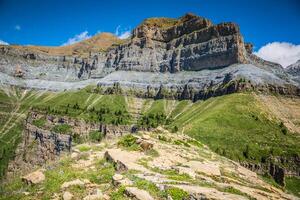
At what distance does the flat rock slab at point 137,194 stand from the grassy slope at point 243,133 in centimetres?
9445

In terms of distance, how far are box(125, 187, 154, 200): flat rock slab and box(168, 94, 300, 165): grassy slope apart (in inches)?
3719

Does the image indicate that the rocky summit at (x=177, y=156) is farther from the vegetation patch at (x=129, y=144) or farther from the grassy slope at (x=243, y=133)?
the grassy slope at (x=243, y=133)

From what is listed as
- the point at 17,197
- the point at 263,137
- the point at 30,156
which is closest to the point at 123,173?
the point at 17,197

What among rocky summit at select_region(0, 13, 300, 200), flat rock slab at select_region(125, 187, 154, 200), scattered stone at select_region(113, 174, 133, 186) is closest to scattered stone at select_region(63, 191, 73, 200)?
rocky summit at select_region(0, 13, 300, 200)

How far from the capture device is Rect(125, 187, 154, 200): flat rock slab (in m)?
18.0

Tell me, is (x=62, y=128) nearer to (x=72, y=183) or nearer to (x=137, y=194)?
(x=72, y=183)

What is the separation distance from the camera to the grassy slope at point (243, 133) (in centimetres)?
11331

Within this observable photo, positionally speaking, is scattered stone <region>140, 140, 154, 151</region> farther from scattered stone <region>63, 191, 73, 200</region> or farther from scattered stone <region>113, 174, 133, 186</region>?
scattered stone <region>63, 191, 73, 200</region>

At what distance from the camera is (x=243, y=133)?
432 feet

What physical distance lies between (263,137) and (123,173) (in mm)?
117928

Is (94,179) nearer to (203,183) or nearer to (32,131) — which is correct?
(203,183)

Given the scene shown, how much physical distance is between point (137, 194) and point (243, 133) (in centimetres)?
12119

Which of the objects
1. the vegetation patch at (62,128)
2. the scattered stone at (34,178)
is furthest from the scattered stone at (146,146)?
the vegetation patch at (62,128)

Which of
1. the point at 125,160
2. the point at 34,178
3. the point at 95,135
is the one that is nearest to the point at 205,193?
the point at 125,160
